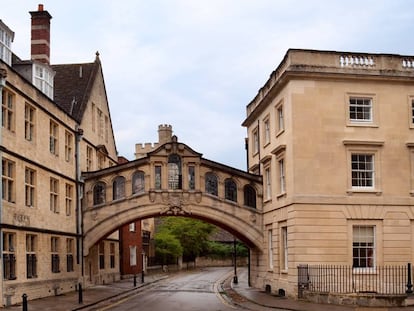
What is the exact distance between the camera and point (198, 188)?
117 ft

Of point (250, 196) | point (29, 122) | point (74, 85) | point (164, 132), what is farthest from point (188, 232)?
point (29, 122)

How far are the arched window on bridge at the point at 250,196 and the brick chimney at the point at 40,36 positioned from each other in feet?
43.4

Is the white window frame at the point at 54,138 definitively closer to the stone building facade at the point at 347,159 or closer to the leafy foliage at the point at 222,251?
the stone building facade at the point at 347,159

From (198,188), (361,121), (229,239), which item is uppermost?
(361,121)

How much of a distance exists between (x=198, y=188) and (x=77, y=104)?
819 centimetres

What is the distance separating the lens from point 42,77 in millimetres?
32031

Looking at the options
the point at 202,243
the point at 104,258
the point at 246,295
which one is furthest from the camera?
the point at 202,243

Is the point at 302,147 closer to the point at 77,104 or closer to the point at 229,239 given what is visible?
the point at 77,104

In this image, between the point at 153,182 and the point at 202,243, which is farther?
the point at 202,243

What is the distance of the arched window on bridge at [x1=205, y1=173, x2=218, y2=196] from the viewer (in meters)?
35.8

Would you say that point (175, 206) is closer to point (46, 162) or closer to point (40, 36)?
point (46, 162)

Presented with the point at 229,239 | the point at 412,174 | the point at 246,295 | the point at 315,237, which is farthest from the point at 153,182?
the point at 229,239

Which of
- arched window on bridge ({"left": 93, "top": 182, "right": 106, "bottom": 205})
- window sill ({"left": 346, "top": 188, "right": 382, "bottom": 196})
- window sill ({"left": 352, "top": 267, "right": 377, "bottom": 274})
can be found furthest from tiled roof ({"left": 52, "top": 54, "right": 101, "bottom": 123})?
window sill ({"left": 352, "top": 267, "right": 377, "bottom": 274})

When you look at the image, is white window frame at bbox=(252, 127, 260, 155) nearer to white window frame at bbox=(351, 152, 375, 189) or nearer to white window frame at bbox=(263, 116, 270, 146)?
white window frame at bbox=(263, 116, 270, 146)
